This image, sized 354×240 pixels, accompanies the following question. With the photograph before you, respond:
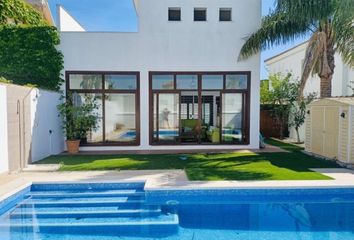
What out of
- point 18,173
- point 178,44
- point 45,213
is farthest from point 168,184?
point 178,44

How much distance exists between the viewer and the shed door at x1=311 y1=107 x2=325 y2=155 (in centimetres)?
1185

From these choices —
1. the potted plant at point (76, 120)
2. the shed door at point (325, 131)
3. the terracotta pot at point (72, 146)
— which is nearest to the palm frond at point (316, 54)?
the shed door at point (325, 131)

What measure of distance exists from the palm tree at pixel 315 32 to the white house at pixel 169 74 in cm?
114

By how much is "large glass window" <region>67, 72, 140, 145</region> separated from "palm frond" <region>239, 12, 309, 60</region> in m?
5.17

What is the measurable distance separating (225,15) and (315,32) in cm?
408

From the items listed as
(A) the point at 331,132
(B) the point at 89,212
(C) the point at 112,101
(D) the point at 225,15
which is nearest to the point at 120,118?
(C) the point at 112,101

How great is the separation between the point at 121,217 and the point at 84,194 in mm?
1501

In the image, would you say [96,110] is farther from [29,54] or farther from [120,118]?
[29,54]

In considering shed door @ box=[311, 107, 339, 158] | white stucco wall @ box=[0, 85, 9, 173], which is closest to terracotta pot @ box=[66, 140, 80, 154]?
white stucco wall @ box=[0, 85, 9, 173]

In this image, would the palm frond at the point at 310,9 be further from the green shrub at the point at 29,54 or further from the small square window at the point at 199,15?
the green shrub at the point at 29,54

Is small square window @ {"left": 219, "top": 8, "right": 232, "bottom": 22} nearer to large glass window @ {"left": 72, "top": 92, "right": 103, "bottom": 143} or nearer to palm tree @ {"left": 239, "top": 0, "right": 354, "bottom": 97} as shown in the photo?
palm tree @ {"left": 239, "top": 0, "right": 354, "bottom": 97}

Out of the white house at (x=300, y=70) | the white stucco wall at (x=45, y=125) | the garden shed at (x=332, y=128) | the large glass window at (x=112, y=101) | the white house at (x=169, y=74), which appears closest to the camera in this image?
the garden shed at (x=332, y=128)

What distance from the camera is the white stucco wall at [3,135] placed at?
8.64 m

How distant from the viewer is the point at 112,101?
45.3 feet
